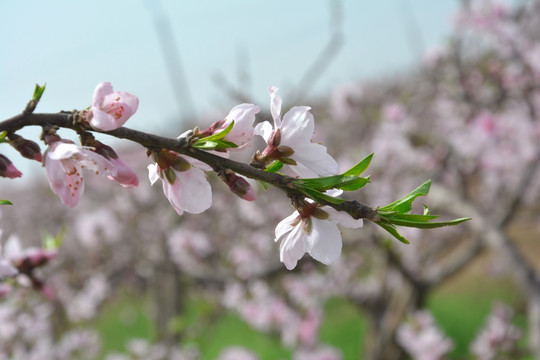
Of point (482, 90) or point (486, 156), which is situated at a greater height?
point (482, 90)

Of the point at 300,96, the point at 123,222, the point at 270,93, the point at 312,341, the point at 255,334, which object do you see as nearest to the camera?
the point at 270,93

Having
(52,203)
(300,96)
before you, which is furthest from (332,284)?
(52,203)

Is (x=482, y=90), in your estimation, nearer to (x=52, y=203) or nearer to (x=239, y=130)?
(x=239, y=130)

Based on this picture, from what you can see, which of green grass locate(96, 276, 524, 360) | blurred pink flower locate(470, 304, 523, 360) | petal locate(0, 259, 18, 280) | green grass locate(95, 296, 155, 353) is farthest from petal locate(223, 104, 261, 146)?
green grass locate(95, 296, 155, 353)

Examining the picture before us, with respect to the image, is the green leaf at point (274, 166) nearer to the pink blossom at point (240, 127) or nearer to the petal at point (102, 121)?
the pink blossom at point (240, 127)

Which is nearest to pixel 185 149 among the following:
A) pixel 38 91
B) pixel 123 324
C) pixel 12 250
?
pixel 38 91

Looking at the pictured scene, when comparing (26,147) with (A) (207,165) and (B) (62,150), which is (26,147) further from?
(A) (207,165)

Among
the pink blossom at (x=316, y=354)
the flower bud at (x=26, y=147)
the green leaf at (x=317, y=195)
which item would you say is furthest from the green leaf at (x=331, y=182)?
the pink blossom at (x=316, y=354)
